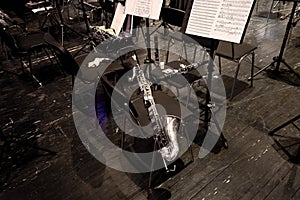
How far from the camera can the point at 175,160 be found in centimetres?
206

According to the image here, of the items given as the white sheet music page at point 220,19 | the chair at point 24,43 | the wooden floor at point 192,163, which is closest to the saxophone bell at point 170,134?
the wooden floor at point 192,163

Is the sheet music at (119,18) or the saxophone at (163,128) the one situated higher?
the sheet music at (119,18)

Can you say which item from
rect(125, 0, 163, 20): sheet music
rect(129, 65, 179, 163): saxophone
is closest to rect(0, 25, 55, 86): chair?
rect(125, 0, 163, 20): sheet music

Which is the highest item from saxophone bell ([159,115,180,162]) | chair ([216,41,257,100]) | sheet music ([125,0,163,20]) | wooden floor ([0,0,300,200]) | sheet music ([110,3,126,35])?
sheet music ([125,0,163,20])

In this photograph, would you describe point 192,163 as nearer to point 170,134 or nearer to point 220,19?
point 170,134

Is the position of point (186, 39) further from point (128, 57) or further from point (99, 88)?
point (99, 88)

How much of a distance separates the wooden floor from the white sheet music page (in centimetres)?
95

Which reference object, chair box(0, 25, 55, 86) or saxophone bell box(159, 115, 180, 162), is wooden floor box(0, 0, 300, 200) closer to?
saxophone bell box(159, 115, 180, 162)

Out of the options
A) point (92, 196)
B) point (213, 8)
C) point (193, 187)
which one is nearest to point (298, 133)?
point (193, 187)

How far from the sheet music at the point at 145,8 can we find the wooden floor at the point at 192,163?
3.91 feet

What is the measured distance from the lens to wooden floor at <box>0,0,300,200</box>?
184 centimetres

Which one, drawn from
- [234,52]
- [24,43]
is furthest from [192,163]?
[24,43]

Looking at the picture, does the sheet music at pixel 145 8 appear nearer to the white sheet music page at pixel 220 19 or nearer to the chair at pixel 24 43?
the white sheet music page at pixel 220 19

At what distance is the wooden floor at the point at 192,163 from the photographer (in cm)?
184
